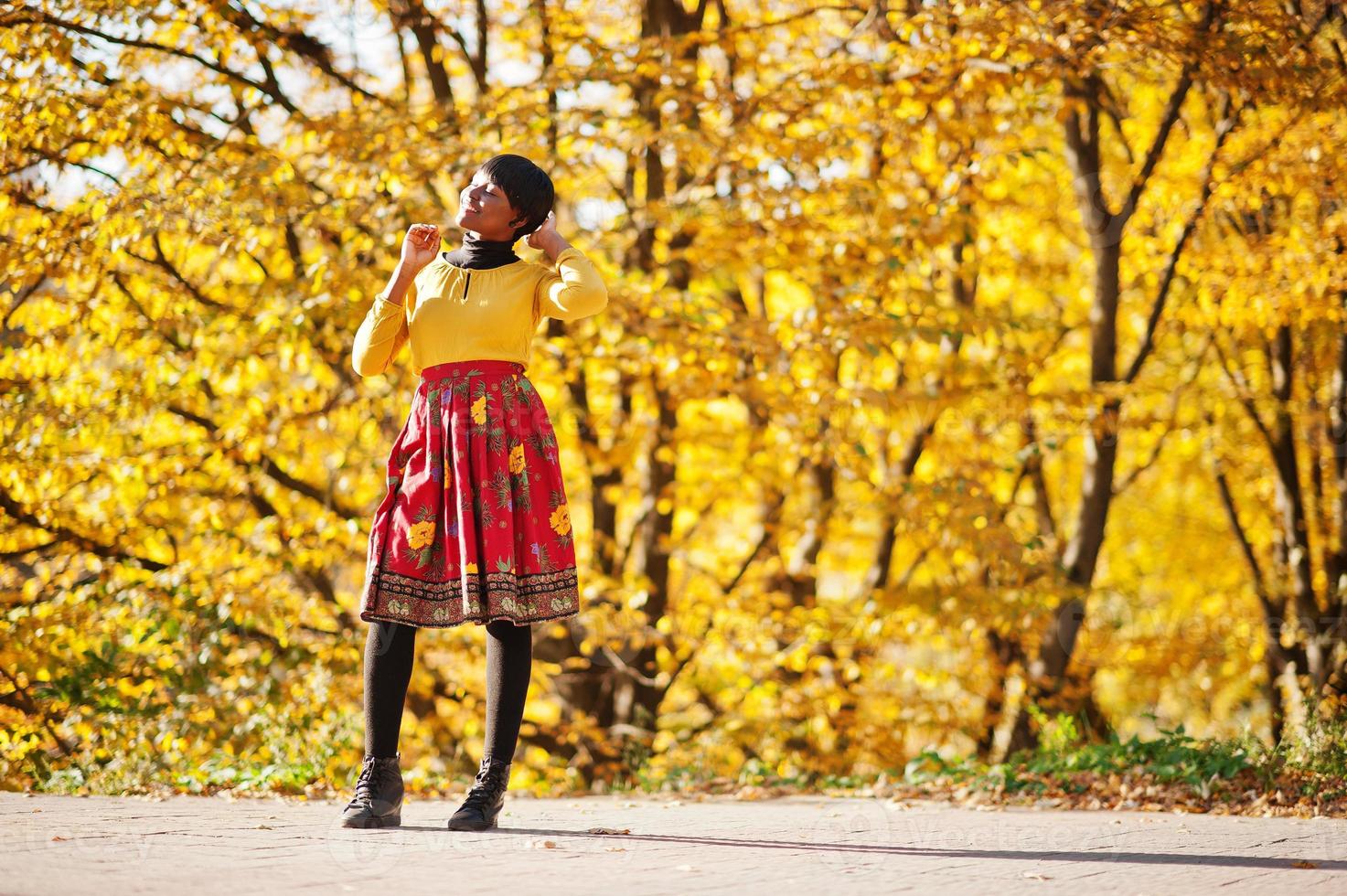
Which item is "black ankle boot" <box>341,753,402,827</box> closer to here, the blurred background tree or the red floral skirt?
the red floral skirt

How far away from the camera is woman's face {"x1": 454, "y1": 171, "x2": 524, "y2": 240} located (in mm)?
3676

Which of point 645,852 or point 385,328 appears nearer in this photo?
point 645,852

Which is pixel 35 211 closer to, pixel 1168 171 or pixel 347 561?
pixel 347 561

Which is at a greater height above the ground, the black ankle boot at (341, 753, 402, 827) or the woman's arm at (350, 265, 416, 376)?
the woman's arm at (350, 265, 416, 376)

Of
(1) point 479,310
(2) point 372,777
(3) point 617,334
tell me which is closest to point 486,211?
(1) point 479,310

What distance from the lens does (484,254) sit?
3752mm

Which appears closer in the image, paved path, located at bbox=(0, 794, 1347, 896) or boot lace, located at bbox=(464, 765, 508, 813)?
paved path, located at bbox=(0, 794, 1347, 896)

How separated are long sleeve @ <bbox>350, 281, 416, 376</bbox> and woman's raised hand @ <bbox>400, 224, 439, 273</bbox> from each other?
6cm

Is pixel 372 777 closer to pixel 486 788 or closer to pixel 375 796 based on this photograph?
pixel 375 796

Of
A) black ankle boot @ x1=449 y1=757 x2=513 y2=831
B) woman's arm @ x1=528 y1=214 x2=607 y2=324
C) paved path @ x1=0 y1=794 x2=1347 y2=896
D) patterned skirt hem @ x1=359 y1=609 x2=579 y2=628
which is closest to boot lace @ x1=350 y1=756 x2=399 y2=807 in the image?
paved path @ x1=0 y1=794 x2=1347 y2=896

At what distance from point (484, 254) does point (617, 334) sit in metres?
3.61

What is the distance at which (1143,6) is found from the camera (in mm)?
6355

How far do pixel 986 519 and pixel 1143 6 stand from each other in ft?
10.0

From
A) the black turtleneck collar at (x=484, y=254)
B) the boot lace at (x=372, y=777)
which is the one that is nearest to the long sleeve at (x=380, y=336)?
the black turtleneck collar at (x=484, y=254)
